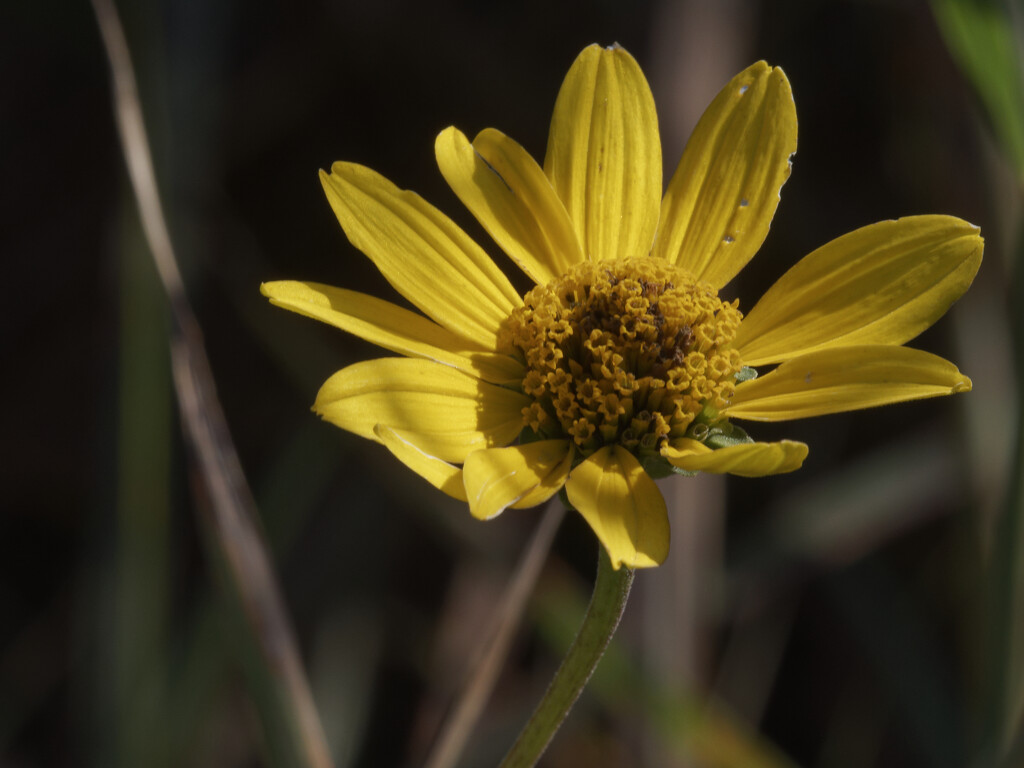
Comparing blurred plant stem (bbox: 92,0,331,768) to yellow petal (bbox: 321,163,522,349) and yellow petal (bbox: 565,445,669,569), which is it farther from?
yellow petal (bbox: 565,445,669,569)

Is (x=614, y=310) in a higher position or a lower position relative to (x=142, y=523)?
higher

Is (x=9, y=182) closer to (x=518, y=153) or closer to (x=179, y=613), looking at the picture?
(x=179, y=613)

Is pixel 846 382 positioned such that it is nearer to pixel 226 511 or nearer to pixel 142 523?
pixel 226 511

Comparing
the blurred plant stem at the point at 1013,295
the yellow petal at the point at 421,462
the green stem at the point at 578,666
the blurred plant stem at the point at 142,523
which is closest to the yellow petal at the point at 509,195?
the yellow petal at the point at 421,462

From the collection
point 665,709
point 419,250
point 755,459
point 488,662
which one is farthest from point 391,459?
point 755,459

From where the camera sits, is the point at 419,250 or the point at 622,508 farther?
the point at 419,250

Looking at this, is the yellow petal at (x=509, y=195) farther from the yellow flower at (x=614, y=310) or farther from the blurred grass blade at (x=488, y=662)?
the blurred grass blade at (x=488, y=662)

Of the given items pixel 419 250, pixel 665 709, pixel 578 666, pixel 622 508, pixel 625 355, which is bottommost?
pixel 665 709
